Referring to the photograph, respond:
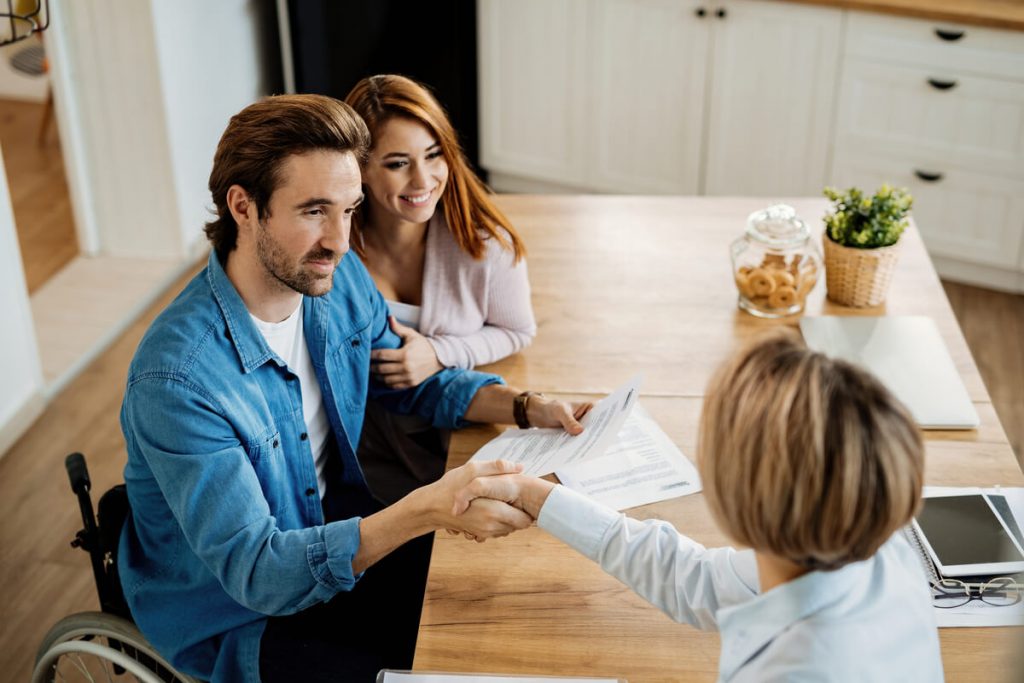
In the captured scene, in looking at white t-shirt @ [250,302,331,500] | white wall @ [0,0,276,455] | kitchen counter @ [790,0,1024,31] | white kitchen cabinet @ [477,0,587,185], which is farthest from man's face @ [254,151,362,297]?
white kitchen cabinet @ [477,0,587,185]

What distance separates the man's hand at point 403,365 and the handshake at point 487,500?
419 millimetres

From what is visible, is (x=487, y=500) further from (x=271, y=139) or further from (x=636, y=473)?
(x=271, y=139)

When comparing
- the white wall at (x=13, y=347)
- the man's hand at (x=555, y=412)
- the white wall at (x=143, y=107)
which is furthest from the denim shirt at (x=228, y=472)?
the white wall at (x=143, y=107)

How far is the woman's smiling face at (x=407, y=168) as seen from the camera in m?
2.02

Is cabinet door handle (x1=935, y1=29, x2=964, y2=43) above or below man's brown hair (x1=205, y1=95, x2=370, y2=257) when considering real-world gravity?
below

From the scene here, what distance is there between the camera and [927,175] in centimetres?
380

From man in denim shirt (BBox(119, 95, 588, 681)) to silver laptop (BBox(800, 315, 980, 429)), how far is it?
55 centimetres

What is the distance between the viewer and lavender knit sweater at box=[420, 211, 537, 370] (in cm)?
211

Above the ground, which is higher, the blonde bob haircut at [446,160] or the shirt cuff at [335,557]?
the blonde bob haircut at [446,160]

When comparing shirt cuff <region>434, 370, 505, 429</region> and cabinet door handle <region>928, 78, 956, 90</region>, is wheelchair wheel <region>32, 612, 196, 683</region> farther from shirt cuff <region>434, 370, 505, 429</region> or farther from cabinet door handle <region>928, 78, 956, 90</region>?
cabinet door handle <region>928, 78, 956, 90</region>

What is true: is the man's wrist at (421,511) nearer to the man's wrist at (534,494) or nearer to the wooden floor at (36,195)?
the man's wrist at (534,494)

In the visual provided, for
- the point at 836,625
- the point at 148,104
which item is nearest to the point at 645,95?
the point at 148,104

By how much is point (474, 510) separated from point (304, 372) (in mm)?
440

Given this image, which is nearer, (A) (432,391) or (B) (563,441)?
(B) (563,441)
